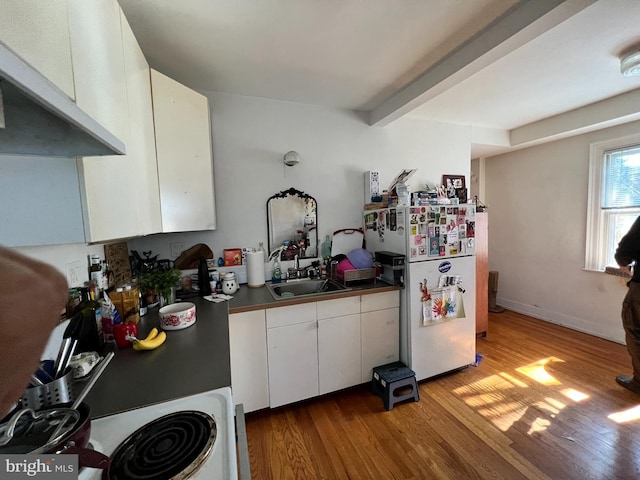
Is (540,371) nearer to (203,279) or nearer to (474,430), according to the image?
(474,430)

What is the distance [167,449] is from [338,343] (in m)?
1.42

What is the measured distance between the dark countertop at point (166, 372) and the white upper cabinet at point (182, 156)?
721mm

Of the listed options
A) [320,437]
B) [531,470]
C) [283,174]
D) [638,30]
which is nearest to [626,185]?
[638,30]

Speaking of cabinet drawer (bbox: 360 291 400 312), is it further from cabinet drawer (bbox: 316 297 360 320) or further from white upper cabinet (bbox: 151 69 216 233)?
white upper cabinet (bbox: 151 69 216 233)

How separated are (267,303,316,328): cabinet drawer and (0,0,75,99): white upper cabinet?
4.70 feet

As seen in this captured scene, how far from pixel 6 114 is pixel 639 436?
10.0 feet

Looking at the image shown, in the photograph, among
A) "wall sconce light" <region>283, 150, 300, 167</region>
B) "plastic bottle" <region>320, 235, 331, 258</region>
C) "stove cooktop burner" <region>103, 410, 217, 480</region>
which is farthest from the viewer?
"plastic bottle" <region>320, 235, 331, 258</region>

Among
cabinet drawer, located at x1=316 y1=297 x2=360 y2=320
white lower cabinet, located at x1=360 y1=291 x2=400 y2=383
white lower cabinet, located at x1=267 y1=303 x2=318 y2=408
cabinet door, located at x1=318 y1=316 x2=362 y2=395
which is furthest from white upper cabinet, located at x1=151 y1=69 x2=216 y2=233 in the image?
white lower cabinet, located at x1=360 y1=291 x2=400 y2=383

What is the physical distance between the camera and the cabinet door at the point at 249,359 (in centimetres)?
167

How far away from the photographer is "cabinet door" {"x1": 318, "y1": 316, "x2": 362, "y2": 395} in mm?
1879

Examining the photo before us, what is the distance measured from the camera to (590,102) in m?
2.44

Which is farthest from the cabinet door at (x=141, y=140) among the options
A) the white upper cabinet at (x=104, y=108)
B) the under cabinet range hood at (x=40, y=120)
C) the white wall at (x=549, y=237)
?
the white wall at (x=549, y=237)

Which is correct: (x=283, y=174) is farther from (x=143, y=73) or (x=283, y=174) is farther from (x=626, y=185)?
(x=626, y=185)

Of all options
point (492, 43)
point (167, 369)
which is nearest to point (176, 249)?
point (167, 369)
